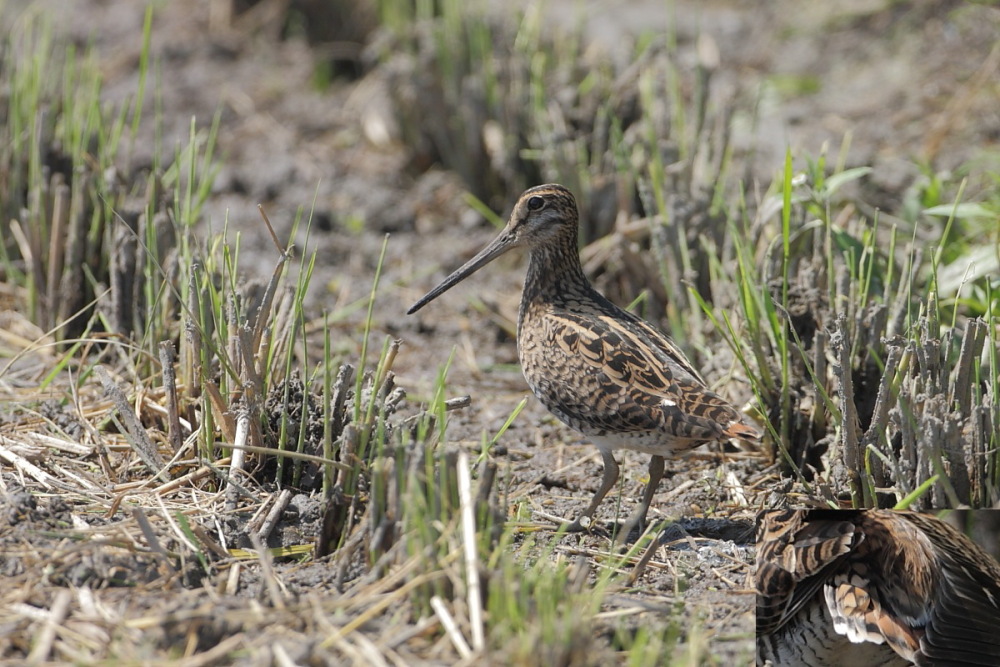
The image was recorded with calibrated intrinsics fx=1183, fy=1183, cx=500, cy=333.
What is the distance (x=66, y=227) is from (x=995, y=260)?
143 inches

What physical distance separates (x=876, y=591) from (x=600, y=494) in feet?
3.23

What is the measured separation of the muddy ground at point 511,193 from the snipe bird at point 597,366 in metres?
0.27

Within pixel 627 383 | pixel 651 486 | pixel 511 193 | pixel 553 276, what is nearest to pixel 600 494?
pixel 651 486

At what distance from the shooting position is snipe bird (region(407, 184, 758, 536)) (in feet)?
11.7

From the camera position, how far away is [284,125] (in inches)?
290

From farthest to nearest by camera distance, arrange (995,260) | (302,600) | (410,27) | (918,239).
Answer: (410,27) < (918,239) < (995,260) < (302,600)

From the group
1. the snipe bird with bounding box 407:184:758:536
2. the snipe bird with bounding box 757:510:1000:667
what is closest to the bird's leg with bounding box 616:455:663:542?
the snipe bird with bounding box 407:184:758:536

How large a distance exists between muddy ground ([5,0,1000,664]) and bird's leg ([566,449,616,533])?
10 cm

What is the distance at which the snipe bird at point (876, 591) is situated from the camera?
9.62ft

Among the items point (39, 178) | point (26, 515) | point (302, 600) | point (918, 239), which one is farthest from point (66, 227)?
point (918, 239)

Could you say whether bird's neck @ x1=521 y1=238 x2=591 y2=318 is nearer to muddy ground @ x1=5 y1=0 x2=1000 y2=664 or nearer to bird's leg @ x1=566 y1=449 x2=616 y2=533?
muddy ground @ x1=5 y1=0 x2=1000 y2=664

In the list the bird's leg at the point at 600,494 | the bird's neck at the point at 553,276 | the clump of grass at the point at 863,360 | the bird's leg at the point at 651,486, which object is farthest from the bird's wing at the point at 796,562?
the bird's neck at the point at 553,276

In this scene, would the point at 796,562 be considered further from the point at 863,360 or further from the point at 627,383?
the point at 863,360

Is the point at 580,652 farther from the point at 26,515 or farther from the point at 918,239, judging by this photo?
the point at 918,239
